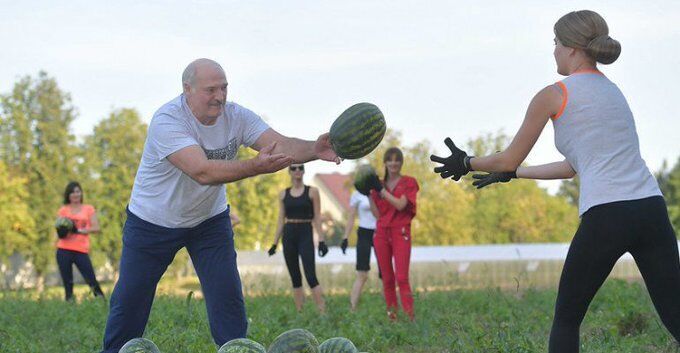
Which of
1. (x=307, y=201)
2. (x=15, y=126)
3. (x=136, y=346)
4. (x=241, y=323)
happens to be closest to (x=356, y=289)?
(x=307, y=201)

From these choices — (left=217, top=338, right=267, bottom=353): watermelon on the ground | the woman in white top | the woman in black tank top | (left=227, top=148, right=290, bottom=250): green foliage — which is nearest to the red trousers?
the woman in white top

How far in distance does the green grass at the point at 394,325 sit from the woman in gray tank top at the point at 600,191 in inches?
64.7

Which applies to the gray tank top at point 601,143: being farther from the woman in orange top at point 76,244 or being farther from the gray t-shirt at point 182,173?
the woman in orange top at point 76,244

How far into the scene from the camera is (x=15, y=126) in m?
45.3

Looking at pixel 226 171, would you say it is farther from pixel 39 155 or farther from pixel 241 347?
pixel 39 155

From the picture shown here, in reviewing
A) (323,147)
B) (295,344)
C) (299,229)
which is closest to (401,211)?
(299,229)

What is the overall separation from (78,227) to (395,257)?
19.9ft

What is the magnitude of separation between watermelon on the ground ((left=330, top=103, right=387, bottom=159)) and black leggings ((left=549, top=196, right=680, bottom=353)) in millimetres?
1577

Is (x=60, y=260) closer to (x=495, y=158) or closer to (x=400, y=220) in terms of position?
(x=400, y=220)

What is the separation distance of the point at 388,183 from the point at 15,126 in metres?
37.9

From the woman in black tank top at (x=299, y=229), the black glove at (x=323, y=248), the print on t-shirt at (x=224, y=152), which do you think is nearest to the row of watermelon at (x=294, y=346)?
the print on t-shirt at (x=224, y=152)

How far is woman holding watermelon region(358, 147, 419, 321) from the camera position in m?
10.8

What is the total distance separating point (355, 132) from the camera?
5.93 m

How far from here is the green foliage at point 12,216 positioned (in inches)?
1649
